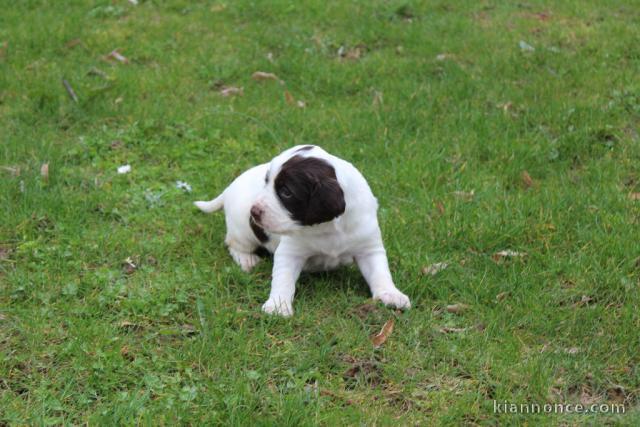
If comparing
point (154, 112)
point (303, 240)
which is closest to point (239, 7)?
point (154, 112)

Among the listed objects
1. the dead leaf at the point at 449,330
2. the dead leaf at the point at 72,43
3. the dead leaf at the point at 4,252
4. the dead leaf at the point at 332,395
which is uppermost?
the dead leaf at the point at 332,395

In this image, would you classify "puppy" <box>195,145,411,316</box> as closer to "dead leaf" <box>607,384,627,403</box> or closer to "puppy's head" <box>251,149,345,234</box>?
"puppy's head" <box>251,149,345,234</box>

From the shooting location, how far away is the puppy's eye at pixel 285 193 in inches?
129

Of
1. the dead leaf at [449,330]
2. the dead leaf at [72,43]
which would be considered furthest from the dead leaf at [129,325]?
the dead leaf at [72,43]

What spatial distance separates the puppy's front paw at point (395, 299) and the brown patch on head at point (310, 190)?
47 centimetres

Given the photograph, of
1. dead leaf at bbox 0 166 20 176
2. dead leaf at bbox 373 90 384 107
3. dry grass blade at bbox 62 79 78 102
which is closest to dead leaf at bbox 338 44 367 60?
dead leaf at bbox 373 90 384 107

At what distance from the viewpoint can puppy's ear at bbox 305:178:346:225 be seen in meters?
3.22

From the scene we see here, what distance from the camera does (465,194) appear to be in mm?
4637

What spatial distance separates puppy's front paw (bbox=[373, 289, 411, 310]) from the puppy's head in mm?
461

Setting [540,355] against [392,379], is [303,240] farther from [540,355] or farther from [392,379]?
[540,355]

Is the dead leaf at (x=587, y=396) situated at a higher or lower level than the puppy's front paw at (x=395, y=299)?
higher

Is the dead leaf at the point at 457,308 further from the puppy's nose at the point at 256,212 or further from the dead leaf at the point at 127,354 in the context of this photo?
the dead leaf at the point at 127,354

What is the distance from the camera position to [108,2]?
320 inches

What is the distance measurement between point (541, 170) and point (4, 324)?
323cm
